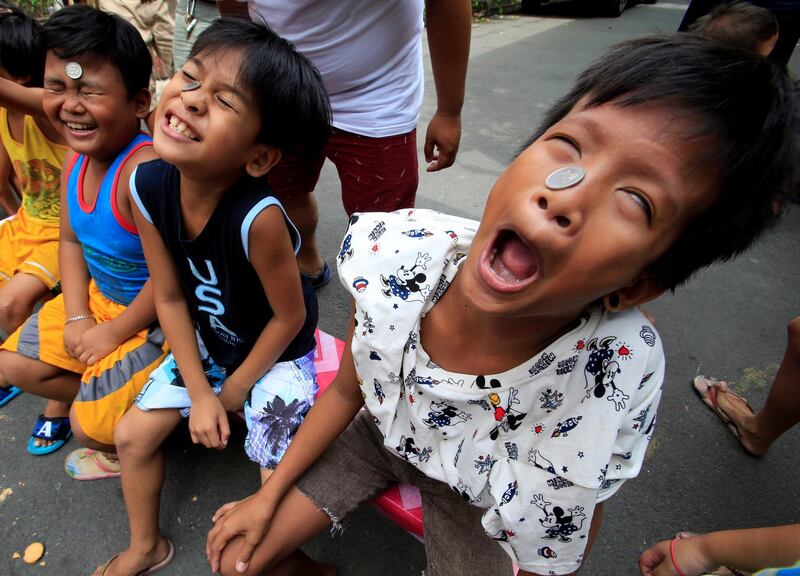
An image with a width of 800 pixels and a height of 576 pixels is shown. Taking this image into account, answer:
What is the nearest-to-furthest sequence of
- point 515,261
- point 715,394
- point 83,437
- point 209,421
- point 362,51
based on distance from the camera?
point 515,261, point 209,421, point 83,437, point 362,51, point 715,394

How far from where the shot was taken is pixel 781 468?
6.68ft

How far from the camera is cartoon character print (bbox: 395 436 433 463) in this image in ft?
4.06

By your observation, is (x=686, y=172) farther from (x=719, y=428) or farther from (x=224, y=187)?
(x=719, y=428)

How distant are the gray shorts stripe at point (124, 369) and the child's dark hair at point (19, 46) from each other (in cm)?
114

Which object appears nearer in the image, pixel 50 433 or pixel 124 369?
pixel 124 369

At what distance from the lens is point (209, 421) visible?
1.50 m

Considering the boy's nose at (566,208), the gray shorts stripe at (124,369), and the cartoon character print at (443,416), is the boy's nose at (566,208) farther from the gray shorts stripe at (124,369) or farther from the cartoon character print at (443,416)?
the gray shorts stripe at (124,369)

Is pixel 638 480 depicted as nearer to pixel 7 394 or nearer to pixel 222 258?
pixel 222 258

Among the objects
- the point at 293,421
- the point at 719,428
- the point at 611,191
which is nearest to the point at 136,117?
the point at 293,421

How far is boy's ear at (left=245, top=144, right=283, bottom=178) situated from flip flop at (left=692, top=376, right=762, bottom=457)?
6.97 ft

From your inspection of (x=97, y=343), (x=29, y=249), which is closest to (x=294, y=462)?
(x=97, y=343)

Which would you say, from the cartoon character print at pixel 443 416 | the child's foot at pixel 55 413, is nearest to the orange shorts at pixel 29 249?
the child's foot at pixel 55 413

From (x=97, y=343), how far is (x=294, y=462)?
2.76 feet

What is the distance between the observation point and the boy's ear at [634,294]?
36.4 inches
